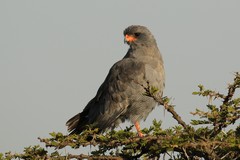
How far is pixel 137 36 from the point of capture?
9711 mm

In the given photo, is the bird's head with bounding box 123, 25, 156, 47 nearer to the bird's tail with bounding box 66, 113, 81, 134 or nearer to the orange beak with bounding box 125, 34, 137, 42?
the orange beak with bounding box 125, 34, 137, 42

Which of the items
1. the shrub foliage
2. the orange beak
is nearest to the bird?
the orange beak


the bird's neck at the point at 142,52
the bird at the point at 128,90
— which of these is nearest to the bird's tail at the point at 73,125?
the bird at the point at 128,90

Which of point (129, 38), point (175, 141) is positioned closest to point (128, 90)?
point (129, 38)

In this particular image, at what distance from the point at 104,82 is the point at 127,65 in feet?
2.21

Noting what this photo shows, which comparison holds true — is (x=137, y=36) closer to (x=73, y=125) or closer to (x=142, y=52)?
(x=142, y=52)

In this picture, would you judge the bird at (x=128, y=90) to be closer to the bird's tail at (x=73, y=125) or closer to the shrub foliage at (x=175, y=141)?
the bird's tail at (x=73, y=125)

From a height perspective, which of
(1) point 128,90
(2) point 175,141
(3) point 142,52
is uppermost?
(3) point 142,52

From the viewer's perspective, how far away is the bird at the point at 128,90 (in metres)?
8.77

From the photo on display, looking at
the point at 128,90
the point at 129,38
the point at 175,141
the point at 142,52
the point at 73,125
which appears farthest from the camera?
the point at 129,38

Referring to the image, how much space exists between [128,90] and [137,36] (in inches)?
51.1

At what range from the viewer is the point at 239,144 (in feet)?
12.9

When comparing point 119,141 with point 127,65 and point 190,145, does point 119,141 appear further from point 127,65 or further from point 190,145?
point 127,65

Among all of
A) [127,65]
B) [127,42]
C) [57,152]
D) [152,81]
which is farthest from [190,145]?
[127,42]
